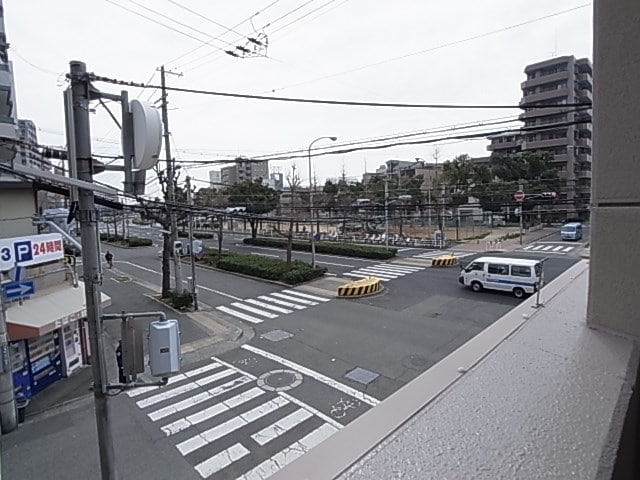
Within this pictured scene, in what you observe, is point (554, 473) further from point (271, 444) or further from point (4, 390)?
point (4, 390)

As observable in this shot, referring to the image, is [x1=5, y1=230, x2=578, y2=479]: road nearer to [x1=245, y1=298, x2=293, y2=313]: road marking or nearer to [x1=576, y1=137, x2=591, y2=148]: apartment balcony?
[x1=245, y1=298, x2=293, y2=313]: road marking

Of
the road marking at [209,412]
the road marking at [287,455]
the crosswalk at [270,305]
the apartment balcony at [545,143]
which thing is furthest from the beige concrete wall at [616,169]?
the apartment balcony at [545,143]

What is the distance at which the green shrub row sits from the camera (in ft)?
63.0

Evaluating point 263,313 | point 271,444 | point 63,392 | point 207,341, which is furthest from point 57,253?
point 271,444

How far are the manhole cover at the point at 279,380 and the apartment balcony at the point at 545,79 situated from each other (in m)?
44.2

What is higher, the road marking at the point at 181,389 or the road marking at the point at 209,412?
the road marking at the point at 209,412

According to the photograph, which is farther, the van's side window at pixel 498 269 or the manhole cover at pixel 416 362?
the van's side window at pixel 498 269

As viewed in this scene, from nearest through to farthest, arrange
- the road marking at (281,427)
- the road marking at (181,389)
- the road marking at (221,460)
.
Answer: the road marking at (221,460) → the road marking at (281,427) → the road marking at (181,389)

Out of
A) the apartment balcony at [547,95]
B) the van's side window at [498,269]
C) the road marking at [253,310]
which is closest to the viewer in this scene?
the road marking at [253,310]

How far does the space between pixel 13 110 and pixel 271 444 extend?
1195cm

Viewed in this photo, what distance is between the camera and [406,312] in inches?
534

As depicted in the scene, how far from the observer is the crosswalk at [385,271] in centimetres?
2006

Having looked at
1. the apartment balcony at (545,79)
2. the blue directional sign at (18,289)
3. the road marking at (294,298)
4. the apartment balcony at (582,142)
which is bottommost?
the road marking at (294,298)

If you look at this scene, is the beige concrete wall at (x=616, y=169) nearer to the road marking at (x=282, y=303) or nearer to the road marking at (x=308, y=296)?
the road marking at (x=282, y=303)
